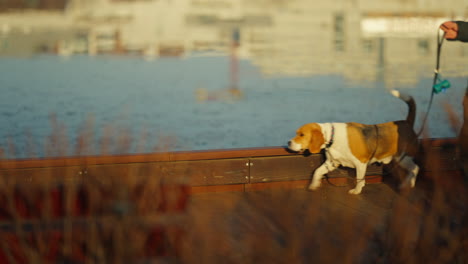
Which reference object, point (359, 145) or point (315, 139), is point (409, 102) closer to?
point (359, 145)

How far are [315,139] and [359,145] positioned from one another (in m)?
0.38

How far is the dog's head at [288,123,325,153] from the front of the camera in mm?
4450

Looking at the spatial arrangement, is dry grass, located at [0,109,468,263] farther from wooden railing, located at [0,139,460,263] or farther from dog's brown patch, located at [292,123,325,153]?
dog's brown patch, located at [292,123,325,153]

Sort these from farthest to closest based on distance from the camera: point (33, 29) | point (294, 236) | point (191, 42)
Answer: point (191, 42) < point (33, 29) < point (294, 236)

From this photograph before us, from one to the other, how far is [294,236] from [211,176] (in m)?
2.32

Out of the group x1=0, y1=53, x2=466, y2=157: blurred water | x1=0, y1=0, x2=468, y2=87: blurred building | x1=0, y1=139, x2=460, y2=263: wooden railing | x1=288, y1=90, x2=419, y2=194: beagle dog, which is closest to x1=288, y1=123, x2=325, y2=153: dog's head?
x1=288, y1=90, x2=419, y2=194: beagle dog

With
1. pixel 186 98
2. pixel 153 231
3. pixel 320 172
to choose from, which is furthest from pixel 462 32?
pixel 186 98

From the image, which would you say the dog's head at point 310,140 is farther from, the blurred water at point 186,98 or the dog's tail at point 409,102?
the blurred water at point 186,98

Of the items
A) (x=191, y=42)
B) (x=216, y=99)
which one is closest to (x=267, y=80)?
(x=216, y=99)

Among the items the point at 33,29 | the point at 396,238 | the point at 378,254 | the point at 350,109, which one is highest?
the point at 33,29

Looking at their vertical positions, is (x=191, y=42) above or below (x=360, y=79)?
above

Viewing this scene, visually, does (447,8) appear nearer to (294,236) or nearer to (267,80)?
(267,80)

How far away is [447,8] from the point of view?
83.0ft

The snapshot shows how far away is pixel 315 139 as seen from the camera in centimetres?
445
